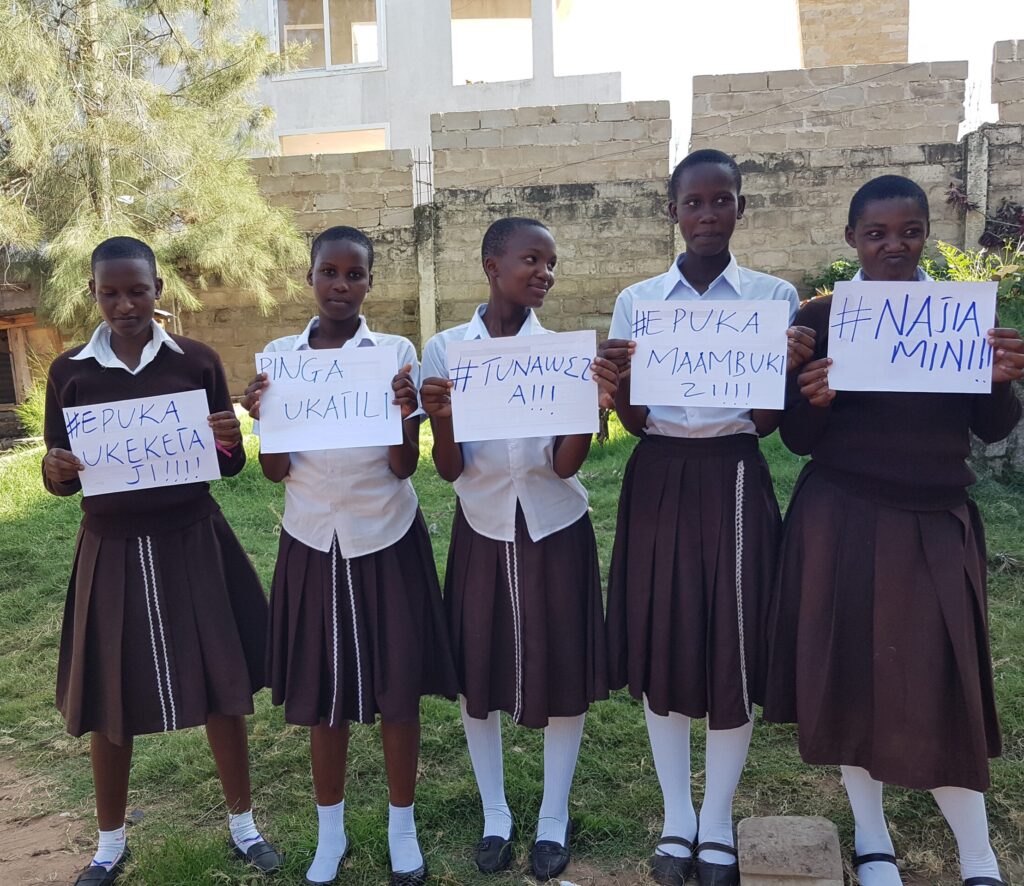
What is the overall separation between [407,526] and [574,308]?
7.47 m

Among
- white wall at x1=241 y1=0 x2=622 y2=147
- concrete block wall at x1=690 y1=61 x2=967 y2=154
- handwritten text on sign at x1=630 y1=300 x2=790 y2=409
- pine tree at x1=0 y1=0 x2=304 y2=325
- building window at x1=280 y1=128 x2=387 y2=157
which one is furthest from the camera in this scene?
building window at x1=280 y1=128 x2=387 y2=157

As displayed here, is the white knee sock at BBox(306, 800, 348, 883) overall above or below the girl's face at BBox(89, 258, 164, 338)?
below

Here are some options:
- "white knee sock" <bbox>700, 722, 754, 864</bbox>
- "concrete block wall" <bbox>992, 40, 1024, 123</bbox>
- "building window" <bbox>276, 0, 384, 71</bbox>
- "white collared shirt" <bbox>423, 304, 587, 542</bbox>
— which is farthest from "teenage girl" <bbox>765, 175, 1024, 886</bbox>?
"building window" <bbox>276, 0, 384, 71</bbox>

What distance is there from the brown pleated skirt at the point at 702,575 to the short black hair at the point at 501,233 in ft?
2.21

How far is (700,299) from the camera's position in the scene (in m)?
2.31

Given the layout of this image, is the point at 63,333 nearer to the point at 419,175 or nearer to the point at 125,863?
the point at 419,175

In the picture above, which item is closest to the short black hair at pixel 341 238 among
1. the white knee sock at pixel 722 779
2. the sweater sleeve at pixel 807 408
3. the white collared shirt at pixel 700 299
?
the white collared shirt at pixel 700 299

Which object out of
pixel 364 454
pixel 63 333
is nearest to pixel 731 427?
pixel 364 454

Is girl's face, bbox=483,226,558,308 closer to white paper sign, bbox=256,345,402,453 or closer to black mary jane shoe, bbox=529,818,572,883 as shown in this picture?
white paper sign, bbox=256,345,402,453

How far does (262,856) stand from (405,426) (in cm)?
134

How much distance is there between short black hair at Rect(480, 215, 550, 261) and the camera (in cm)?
239

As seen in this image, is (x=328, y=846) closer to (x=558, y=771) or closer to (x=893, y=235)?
(x=558, y=771)

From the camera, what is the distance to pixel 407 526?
7.93ft

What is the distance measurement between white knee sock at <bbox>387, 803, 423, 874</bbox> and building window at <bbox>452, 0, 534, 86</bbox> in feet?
49.6
